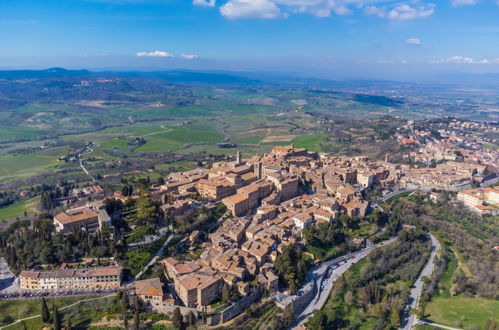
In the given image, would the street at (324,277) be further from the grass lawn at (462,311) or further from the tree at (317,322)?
the grass lawn at (462,311)

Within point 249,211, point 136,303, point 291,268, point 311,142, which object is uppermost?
point 311,142

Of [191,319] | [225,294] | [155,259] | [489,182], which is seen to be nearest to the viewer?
[191,319]

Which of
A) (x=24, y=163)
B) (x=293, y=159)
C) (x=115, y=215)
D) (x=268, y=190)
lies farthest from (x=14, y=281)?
(x=24, y=163)

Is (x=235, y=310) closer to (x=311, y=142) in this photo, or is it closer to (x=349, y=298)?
(x=349, y=298)

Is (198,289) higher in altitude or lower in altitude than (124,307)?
higher

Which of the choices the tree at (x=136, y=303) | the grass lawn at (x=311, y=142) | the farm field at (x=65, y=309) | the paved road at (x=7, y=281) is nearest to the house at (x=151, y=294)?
the tree at (x=136, y=303)

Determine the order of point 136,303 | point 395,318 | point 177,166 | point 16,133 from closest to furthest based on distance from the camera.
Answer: point 136,303 < point 395,318 < point 177,166 < point 16,133

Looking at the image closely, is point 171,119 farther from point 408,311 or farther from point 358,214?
point 408,311

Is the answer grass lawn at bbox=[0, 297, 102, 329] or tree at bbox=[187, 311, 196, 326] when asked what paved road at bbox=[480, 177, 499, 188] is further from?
grass lawn at bbox=[0, 297, 102, 329]

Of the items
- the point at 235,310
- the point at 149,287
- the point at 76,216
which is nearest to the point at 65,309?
the point at 149,287
